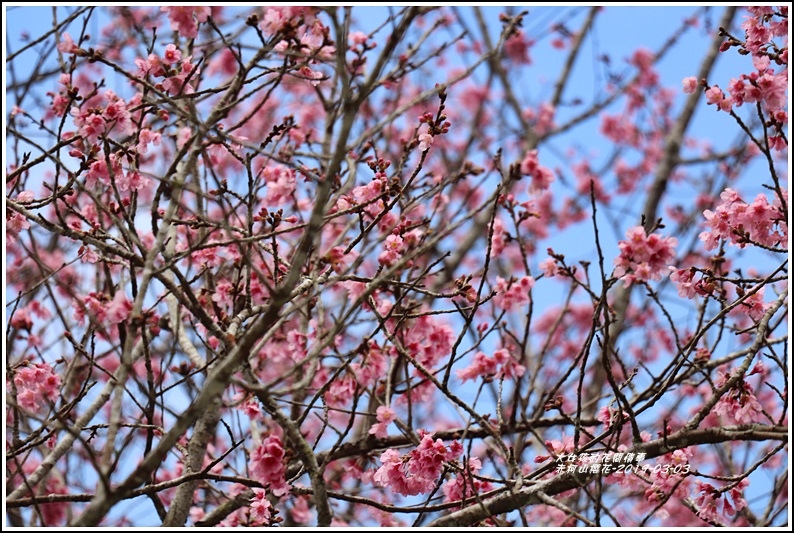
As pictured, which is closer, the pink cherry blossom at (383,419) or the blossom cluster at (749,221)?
the blossom cluster at (749,221)

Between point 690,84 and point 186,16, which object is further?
point 690,84

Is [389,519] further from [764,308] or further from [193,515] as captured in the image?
[764,308]

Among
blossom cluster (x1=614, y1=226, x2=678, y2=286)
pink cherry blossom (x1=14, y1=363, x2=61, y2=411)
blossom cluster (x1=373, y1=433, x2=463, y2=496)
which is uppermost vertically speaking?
pink cherry blossom (x1=14, y1=363, x2=61, y2=411)

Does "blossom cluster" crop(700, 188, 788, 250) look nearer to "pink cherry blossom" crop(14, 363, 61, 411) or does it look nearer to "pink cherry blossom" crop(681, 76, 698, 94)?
"pink cherry blossom" crop(681, 76, 698, 94)

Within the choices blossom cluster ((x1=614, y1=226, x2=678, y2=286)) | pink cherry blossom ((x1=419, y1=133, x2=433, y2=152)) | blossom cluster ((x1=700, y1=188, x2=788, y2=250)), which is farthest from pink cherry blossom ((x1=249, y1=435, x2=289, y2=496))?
blossom cluster ((x1=700, y1=188, x2=788, y2=250))

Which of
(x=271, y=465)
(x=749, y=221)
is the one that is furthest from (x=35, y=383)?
(x=749, y=221)

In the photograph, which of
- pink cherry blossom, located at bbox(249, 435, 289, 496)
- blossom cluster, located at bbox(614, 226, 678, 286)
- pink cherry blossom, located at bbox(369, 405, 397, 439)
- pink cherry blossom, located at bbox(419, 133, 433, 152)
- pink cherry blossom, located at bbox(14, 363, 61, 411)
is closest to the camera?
blossom cluster, located at bbox(614, 226, 678, 286)

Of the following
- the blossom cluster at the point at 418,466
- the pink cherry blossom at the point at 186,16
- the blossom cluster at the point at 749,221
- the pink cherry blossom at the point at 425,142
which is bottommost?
the blossom cluster at the point at 418,466

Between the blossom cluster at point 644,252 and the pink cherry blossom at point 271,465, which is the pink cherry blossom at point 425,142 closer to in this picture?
the blossom cluster at point 644,252

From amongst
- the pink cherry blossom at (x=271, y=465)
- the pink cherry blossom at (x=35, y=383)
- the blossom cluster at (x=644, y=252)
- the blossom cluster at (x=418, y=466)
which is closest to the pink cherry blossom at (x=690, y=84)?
the blossom cluster at (x=644, y=252)

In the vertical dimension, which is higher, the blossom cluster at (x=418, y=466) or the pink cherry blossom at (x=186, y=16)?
the pink cherry blossom at (x=186, y=16)

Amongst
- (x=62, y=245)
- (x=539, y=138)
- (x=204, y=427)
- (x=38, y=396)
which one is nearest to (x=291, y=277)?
(x=204, y=427)

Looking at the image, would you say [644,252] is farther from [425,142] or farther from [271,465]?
[271,465]

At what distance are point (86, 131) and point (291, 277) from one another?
5.18 ft
